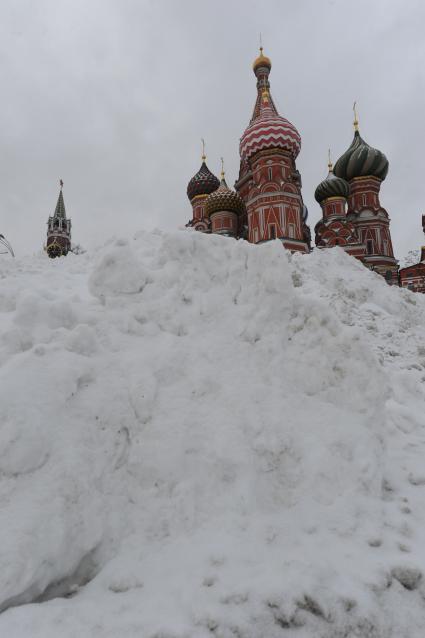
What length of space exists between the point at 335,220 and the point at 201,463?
83.5ft

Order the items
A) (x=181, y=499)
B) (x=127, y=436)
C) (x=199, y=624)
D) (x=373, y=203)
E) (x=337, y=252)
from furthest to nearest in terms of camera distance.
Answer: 1. (x=373, y=203)
2. (x=337, y=252)
3. (x=127, y=436)
4. (x=181, y=499)
5. (x=199, y=624)

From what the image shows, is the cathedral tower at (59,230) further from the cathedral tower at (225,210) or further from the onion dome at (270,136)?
the onion dome at (270,136)

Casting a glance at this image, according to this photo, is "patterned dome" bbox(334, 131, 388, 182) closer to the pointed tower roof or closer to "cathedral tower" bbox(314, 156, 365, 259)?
"cathedral tower" bbox(314, 156, 365, 259)

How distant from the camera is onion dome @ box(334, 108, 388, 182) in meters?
28.3

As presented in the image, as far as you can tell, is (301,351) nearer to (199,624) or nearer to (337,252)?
(199,624)

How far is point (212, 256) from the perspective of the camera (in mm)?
5016

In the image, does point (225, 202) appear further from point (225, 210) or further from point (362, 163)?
point (362, 163)

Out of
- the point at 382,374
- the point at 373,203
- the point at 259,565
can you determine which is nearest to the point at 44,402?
the point at 259,565

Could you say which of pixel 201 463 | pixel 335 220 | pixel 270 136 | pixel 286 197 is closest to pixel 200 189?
pixel 270 136

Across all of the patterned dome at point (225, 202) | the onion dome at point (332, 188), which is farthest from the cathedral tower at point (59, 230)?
the onion dome at point (332, 188)

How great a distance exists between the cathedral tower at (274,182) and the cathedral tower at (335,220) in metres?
2.29

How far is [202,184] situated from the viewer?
102ft

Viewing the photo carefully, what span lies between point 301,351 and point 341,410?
2.34 feet

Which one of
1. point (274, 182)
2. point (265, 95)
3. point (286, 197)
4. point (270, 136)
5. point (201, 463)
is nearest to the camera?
point (201, 463)
